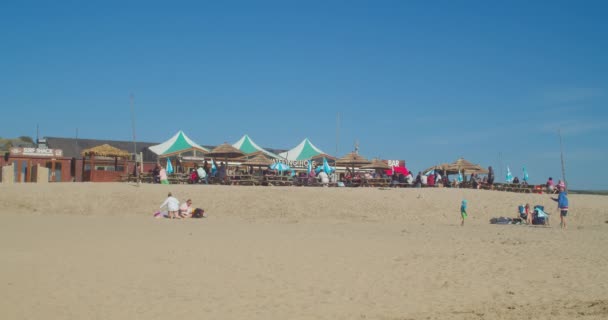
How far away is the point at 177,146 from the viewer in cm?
3167

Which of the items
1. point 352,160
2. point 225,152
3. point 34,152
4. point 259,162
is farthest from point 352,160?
point 34,152

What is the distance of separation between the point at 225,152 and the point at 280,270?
19.7m

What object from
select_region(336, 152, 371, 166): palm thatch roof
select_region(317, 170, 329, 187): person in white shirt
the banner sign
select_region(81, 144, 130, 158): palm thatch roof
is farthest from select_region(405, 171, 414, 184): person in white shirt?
the banner sign

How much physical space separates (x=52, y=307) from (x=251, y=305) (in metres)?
2.23

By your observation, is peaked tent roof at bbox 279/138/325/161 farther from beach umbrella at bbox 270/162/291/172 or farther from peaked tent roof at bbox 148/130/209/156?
peaked tent roof at bbox 148/130/209/156

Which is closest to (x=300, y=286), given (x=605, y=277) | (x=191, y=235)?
(x=605, y=277)

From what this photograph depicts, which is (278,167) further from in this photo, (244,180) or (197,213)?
(197,213)

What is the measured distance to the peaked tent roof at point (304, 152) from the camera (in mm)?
35188

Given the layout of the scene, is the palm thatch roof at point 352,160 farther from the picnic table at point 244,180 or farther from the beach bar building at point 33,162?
the beach bar building at point 33,162

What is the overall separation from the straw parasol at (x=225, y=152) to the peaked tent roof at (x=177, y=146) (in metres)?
2.42

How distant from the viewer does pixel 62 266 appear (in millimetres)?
8898

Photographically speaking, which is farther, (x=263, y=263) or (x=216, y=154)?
(x=216, y=154)

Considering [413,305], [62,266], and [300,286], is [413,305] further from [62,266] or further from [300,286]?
[62,266]

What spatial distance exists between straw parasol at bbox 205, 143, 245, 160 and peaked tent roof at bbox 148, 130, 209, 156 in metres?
2.42
